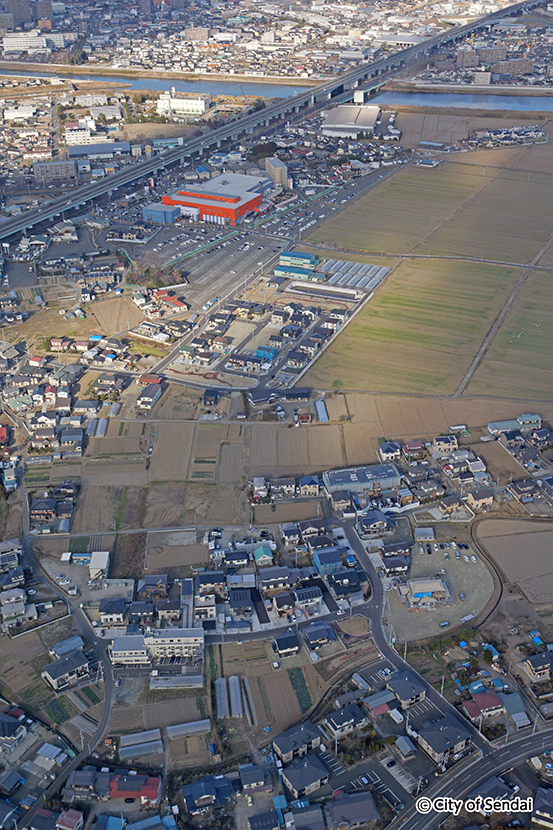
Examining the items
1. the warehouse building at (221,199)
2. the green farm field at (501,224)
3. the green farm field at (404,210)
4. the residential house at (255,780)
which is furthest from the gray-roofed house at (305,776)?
the warehouse building at (221,199)

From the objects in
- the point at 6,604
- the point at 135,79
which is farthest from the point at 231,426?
the point at 135,79

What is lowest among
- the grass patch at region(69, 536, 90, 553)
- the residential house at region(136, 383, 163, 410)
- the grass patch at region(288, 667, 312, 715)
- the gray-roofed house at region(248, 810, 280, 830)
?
the gray-roofed house at region(248, 810, 280, 830)

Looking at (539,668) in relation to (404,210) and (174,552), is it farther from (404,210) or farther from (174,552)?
(404,210)

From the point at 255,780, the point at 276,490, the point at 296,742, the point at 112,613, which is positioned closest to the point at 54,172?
the point at 276,490

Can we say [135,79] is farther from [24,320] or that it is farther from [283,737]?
[283,737]

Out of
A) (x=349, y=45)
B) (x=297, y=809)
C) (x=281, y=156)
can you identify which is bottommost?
(x=297, y=809)

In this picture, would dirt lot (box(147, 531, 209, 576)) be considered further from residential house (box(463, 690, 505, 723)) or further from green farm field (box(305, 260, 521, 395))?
green farm field (box(305, 260, 521, 395))

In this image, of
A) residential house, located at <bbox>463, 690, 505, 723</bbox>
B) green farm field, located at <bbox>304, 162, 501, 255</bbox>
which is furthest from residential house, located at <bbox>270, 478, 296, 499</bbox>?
green farm field, located at <bbox>304, 162, 501, 255</bbox>
